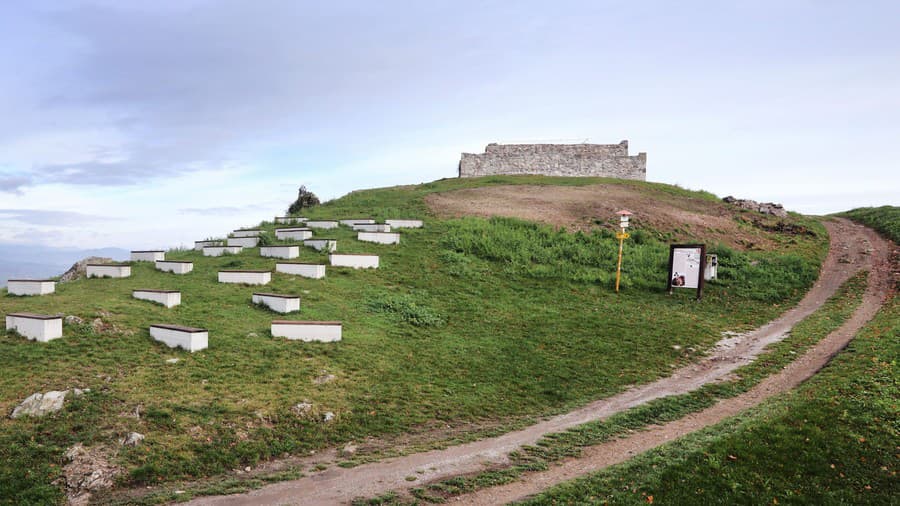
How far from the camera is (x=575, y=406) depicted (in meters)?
12.9

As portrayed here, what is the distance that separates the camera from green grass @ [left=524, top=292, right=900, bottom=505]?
311 inches

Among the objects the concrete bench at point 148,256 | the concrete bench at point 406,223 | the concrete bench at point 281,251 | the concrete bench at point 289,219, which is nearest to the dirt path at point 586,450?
the concrete bench at point 281,251

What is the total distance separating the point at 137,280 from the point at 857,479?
2208 cm

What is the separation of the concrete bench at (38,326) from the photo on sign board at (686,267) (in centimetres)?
2268

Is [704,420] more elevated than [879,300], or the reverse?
[879,300]

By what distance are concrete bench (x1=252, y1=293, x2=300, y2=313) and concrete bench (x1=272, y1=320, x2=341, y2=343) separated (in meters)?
1.83

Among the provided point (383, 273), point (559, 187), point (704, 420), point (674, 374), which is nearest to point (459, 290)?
point (383, 273)

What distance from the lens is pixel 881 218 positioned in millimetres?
38656

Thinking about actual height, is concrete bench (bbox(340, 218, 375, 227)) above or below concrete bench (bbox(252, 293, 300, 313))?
above

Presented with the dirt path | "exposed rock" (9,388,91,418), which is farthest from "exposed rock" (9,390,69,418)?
the dirt path

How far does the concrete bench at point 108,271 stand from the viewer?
20.8 m

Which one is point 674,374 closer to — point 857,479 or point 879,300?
point 857,479

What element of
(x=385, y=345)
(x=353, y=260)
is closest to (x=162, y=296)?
(x=385, y=345)

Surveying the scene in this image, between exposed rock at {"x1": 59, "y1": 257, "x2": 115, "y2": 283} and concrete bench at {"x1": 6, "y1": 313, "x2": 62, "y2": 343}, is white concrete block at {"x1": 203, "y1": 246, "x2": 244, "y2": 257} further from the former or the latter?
concrete bench at {"x1": 6, "y1": 313, "x2": 62, "y2": 343}
